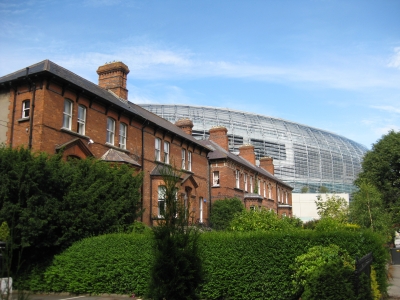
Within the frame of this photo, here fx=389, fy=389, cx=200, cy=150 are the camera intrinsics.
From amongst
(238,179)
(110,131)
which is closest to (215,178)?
(238,179)

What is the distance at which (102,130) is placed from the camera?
21.6 metres

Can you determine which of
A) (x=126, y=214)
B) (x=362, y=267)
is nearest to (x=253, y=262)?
(x=362, y=267)

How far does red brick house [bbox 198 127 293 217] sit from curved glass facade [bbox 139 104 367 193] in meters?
39.9

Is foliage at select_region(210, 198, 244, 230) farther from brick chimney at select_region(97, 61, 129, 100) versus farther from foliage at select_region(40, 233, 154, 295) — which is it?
foliage at select_region(40, 233, 154, 295)

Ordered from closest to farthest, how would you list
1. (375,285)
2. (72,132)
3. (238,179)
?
(375,285) < (72,132) < (238,179)

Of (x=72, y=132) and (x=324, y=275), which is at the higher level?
(x=72, y=132)

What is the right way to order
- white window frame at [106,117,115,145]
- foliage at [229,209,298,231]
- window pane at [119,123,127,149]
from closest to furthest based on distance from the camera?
foliage at [229,209,298,231], white window frame at [106,117,115,145], window pane at [119,123,127,149]

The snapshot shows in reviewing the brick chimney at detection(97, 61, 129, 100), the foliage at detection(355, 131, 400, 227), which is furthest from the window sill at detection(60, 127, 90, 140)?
the foliage at detection(355, 131, 400, 227)

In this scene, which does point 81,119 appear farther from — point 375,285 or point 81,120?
point 375,285

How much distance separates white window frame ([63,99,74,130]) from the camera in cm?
1945

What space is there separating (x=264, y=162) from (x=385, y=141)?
1692cm

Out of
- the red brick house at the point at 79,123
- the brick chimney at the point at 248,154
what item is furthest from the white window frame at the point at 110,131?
the brick chimney at the point at 248,154

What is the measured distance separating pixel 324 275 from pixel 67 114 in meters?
14.7

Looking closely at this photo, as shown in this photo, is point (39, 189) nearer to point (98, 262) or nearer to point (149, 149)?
point (98, 262)
